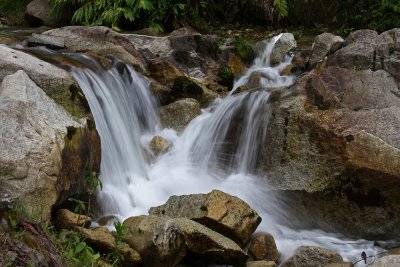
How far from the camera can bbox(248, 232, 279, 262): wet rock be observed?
5.07 metres

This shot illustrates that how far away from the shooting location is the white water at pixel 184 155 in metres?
5.81

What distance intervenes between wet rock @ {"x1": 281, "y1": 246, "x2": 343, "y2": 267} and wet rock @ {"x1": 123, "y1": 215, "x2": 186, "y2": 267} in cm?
113

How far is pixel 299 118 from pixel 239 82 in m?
3.25

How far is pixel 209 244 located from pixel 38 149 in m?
1.63

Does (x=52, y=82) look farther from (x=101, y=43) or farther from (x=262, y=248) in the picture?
(x=101, y=43)

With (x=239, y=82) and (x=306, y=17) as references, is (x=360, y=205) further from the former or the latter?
(x=306, y=17)

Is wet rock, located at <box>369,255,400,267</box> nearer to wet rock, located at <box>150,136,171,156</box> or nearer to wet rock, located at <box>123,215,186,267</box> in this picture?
wet rock, located at <box>123,215,186,267</box>

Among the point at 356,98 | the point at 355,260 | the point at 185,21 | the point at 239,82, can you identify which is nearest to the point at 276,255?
the point at 355,260

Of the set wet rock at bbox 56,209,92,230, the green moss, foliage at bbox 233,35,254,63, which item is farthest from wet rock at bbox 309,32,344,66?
wet rock at bbox 56,209,92,230

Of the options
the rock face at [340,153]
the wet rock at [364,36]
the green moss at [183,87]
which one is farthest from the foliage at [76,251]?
the wet rock at [364,36]

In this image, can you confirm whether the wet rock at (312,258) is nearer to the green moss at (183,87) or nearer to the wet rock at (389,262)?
the wet rock at (389,262)

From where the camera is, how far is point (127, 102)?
293 inches

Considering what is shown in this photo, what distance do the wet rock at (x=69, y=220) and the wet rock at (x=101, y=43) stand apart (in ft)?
13.4

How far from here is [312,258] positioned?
497 centimetres
